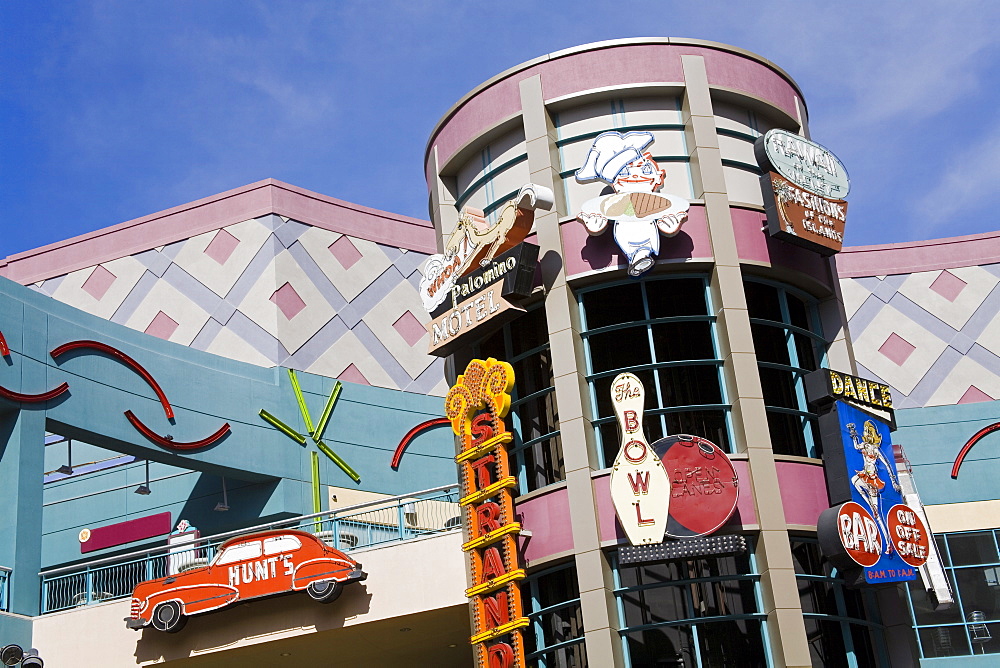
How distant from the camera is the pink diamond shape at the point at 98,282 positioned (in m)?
46.2

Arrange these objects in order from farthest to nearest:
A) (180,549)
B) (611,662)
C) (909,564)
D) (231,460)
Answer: (231,460), (180,549), (909,564), (611,662)

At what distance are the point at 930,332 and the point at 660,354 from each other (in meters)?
23.2

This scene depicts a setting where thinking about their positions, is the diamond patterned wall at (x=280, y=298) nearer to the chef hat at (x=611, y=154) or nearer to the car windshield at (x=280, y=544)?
the car windshield at (x=280, y=544)

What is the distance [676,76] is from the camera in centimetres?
3016

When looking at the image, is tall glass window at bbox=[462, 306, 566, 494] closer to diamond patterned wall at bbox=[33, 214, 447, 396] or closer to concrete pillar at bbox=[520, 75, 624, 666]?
concrete pillar at bbox=[520, 75, 624, 666]

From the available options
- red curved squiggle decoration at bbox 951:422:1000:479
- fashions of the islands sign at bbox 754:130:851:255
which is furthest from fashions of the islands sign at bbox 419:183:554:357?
red curved squiggle decoration at bbox 951:422:1000:479

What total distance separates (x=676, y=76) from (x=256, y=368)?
18.1 meters

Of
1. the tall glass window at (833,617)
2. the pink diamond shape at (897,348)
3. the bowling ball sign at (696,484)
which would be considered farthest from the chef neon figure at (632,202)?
the pink diamond shape at (897,348)

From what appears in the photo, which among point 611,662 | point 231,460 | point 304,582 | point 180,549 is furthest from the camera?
point 231,460

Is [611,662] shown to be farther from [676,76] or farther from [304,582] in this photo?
[676,76]

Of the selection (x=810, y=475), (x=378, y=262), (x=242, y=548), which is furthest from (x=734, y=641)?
(x=378, y=262)

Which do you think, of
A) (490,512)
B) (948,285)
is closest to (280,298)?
(490,512)

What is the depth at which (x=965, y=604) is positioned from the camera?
39.8 metres

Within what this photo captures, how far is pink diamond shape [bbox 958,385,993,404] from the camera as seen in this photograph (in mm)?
46312
